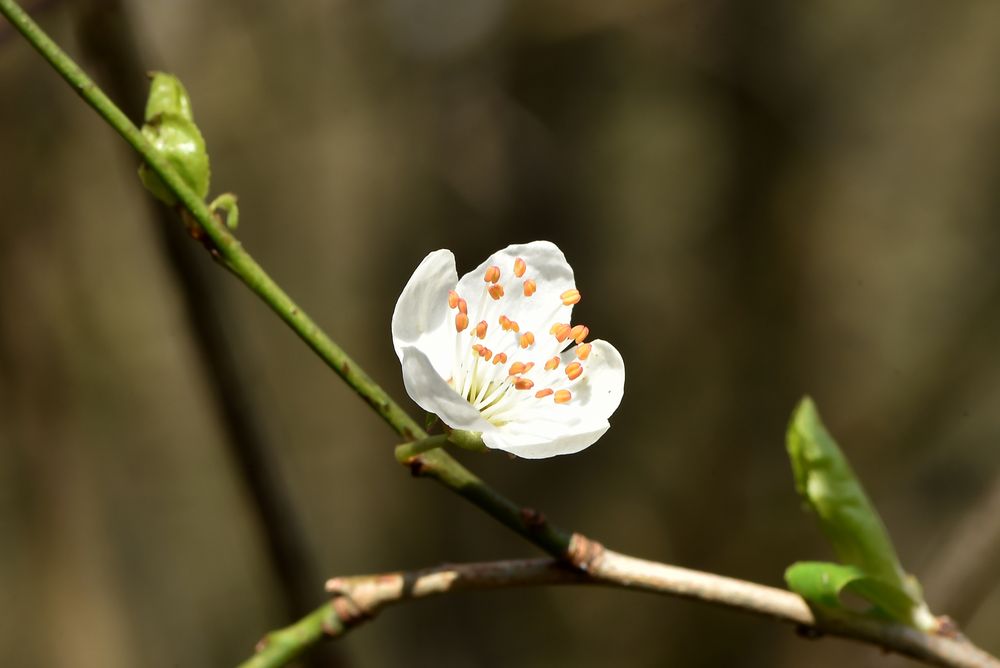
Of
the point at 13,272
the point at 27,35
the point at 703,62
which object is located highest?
the point at 703,62

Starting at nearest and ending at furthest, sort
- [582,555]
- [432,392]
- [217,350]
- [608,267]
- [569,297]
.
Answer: [432,392], [582,555], [569,297], [217,350], [608,267]

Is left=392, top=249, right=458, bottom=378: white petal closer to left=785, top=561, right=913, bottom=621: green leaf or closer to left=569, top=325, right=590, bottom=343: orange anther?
left=569, top=325, right=590, bottom=343: orange anther

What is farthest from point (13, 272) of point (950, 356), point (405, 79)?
point (950, 356)

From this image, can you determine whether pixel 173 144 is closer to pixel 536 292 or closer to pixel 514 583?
pixel 536 292

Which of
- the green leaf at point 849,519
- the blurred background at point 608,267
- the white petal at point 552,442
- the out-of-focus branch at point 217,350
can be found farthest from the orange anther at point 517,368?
the blurred background at point 608,267

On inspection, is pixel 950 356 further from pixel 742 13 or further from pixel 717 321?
pixel 742 13

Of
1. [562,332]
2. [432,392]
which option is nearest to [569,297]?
[562,332]

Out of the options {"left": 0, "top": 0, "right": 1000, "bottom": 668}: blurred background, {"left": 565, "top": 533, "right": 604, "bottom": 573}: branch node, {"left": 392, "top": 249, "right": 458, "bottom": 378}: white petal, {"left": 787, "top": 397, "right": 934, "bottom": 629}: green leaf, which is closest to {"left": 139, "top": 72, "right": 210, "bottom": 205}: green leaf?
{"left": 392, "top": 249, "right": 458, "bottom": 378}: white petal

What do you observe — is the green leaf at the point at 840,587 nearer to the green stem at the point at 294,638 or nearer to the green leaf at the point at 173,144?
the green stem at the point at 294,638
